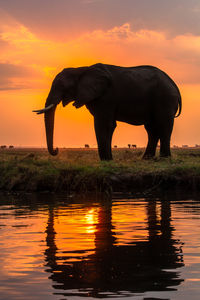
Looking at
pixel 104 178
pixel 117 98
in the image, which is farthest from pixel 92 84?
pixel 104 178

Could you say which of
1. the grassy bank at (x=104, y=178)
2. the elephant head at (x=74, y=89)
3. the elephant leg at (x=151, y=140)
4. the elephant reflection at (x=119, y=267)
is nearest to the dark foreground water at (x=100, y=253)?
the elephant reflection at (x=119, y=267)

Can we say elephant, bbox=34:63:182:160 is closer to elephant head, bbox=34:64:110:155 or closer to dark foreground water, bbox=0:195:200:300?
elephant head, bbox=34:64:110:155

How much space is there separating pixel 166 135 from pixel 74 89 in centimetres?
419

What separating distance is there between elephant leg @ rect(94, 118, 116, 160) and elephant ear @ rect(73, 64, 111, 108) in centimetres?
89

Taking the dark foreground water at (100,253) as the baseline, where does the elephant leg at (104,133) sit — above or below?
above

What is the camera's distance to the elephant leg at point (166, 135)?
22.3m

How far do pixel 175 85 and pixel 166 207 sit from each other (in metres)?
11.4

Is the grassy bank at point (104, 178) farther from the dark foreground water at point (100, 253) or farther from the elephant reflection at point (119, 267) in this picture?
the elephant reflection at point (119, 267)

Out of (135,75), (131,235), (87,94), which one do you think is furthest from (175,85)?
(131,235)

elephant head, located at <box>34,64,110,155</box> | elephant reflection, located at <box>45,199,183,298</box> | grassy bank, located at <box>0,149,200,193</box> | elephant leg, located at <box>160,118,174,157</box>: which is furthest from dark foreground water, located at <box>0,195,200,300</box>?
elephant leg, located at <box>160,118,174,157</box>

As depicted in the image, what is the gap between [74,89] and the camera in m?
20.9

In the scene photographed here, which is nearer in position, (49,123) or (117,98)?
(49,123)

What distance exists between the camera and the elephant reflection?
19.7 feet

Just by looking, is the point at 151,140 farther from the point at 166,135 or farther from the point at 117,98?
the point at 117,98
